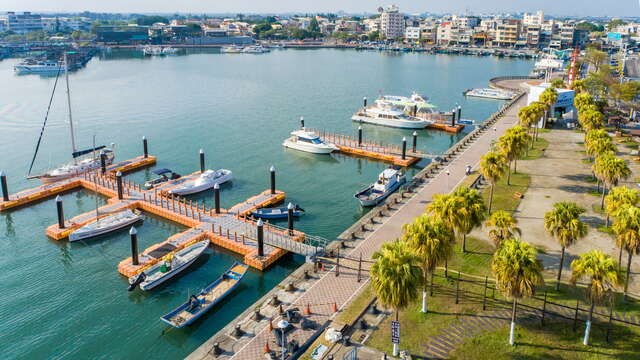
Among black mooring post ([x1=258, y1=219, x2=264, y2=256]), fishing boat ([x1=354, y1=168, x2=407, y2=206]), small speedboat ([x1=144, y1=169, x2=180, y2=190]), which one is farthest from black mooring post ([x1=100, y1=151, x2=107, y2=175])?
fishing boat ([x1=354, y1=168, x2=407, y2=206])

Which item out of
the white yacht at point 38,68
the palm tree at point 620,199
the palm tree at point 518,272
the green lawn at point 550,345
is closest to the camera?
the palm tree at point 518,272

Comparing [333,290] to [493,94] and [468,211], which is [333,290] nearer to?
[468,211]

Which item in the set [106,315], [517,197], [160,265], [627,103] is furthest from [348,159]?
[627,103]

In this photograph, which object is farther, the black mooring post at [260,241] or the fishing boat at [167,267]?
the black mooring post at [260,241]

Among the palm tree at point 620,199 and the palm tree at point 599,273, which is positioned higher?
the palm tree at point 620,199

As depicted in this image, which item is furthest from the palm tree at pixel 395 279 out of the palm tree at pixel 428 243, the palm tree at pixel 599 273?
the palm tree at pixel 599 273

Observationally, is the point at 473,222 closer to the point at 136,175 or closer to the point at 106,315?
the point at 106,315

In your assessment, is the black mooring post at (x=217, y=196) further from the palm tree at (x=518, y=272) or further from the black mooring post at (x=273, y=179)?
the palm tree at (x=518, y=272)
